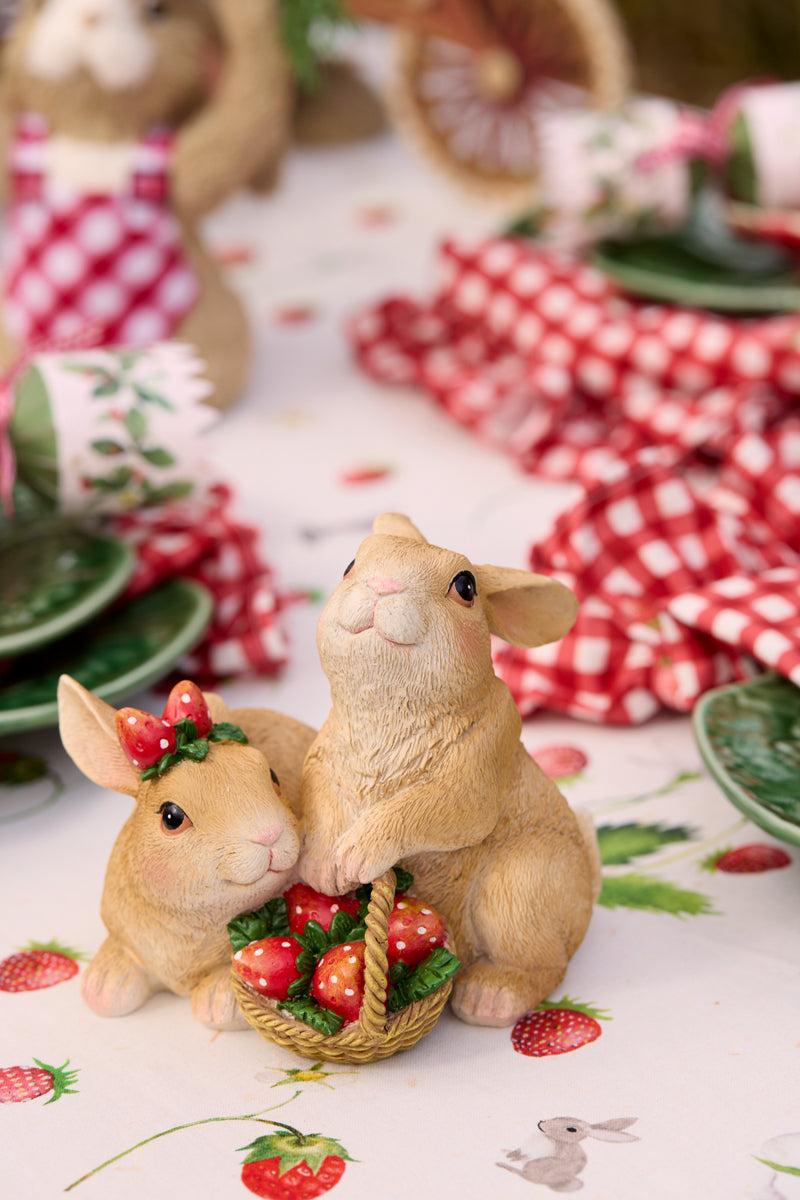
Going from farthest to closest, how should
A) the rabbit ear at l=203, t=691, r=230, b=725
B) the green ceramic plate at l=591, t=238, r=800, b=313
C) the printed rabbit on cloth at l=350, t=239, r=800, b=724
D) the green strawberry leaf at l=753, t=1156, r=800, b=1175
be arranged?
the green ceramic plate at l=591, t=238, r=800, b=313, the printed rabbit on cloth at l=350, t=239, r=800, b=724, the rabbit ear at l=203, t=691, r=230, b=725, the green strawberry leaf at l=753, t=1156, r=800, b=1175

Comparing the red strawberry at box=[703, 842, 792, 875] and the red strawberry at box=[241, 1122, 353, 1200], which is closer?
the red strawberry at box=[241, 1122, 353, 1200]

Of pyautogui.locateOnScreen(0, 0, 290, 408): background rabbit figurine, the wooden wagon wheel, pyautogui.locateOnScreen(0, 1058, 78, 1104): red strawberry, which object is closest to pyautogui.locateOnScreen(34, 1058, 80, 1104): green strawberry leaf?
pyautogui.locateOnScreen(0, 1058, 78, 1104): red strawberry

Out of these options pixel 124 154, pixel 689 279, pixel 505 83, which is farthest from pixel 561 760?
pixel 505 83

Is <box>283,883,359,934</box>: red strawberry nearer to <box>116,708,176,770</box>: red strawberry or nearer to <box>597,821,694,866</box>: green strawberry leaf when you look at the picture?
<box>116,708,176,770</box>: red strawberry

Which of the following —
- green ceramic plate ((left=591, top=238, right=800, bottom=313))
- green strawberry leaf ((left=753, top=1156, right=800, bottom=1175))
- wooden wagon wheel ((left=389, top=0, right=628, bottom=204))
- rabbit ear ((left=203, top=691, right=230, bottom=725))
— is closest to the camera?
green strawberry leaf ((left=753, top=1156, right=800, bottom=1175))

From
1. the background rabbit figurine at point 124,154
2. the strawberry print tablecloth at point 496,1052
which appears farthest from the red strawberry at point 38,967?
the background rabbit figurine at point 124,154

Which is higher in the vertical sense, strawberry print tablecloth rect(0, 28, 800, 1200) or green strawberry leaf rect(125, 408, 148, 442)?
green strawberry leaf rect(125, 408, 148, 442)
